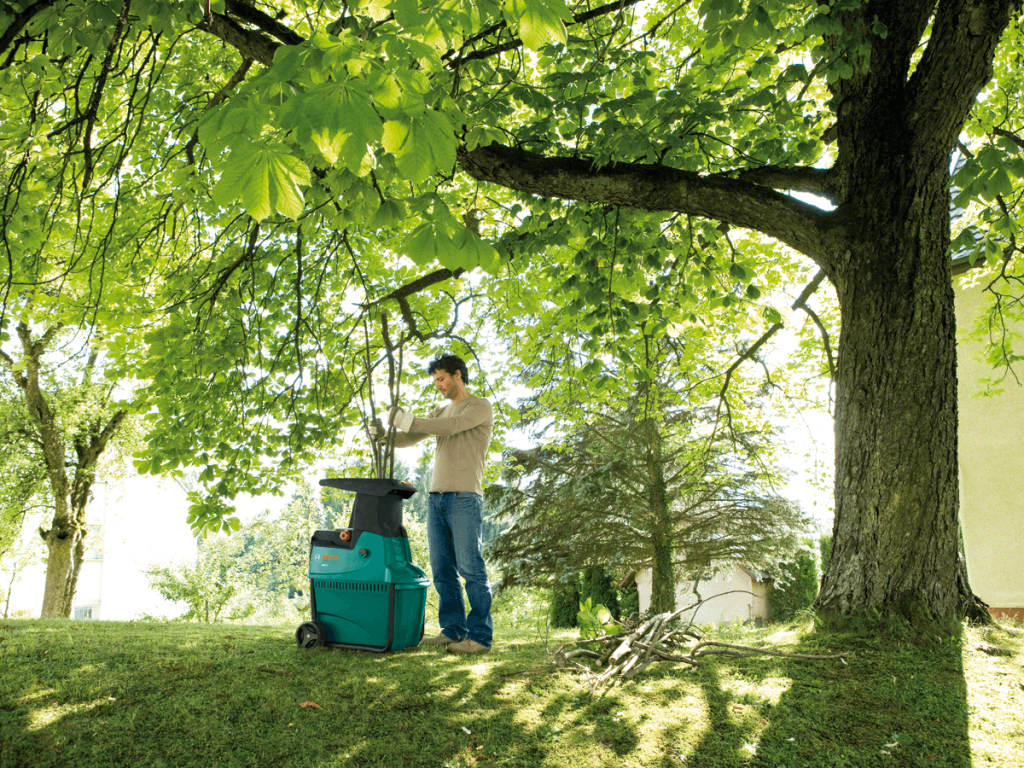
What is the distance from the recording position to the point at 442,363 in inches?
195

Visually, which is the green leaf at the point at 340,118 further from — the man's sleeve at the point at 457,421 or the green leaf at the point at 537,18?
the man's sleeve at the point at 457,421

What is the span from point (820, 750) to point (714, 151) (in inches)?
190

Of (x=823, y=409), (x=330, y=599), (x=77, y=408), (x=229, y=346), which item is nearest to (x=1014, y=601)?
(x=823, y=409)

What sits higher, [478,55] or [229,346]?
[478,55]

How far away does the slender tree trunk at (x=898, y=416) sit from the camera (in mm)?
3939

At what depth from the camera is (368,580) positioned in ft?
13.9

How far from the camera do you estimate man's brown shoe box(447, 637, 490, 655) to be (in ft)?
14.6

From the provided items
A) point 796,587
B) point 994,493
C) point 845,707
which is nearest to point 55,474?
point 845,707

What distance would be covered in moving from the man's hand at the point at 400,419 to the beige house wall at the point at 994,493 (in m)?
9.72

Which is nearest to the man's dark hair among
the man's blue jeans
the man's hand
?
the man's hand

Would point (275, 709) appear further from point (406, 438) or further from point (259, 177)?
point (259, 177)

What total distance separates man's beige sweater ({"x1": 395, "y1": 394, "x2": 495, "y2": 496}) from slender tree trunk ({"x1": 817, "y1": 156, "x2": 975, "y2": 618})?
236 cm

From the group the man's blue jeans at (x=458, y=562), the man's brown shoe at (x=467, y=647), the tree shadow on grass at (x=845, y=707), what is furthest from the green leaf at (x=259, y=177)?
the man's brown shoe at (x=467, y=647)

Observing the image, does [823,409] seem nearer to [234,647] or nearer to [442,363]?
[442,363]
